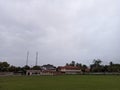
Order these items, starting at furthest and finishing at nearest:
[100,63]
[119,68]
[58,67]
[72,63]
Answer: [72,63] < [58,67] < [100,63] < [119,68]

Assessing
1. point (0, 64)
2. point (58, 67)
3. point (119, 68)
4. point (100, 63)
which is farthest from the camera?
point (58, 67)

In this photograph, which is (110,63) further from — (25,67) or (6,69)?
(6,69)

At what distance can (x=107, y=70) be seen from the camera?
364ft

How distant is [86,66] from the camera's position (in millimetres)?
141625

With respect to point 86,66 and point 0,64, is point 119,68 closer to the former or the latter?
point 86,66

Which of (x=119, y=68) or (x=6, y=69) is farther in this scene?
(x=119, y=68)

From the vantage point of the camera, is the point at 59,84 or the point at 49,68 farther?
the point at 49,68

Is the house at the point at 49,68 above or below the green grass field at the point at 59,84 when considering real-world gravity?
above

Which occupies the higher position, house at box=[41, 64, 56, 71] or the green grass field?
house at box=[41, 64, 56, 71]

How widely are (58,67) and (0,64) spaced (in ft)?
172

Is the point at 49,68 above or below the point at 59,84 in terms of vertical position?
above

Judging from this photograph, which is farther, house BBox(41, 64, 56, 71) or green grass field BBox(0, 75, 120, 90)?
house BBox(41, 64, 56, 71)

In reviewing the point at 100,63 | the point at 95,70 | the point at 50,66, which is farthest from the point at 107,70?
the point at 50,66

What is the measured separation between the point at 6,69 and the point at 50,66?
156 feet
